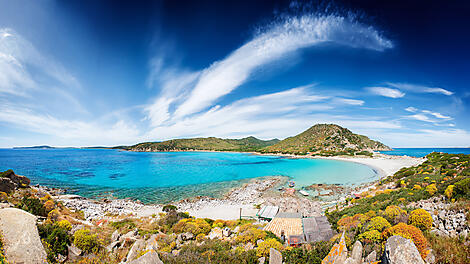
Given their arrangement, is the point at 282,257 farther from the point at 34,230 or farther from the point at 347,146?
the point at 347,146

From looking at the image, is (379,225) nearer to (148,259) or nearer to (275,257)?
(275,257)

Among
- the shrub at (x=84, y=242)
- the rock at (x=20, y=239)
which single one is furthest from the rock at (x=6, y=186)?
the rock at (x=20, y=239)

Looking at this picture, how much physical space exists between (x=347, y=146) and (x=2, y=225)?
148 m

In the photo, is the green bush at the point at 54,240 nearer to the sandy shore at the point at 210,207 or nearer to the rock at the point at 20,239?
the rock at the point at 20,239

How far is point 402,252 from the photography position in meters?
4.52

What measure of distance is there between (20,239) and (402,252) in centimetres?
1197

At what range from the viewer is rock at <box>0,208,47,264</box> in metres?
5.67

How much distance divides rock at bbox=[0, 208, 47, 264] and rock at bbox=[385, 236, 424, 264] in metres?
11.3

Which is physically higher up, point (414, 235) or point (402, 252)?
point (402, 252)

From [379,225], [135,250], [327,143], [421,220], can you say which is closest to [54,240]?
[135,250]

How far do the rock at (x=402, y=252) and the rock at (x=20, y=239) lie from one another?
1129cm

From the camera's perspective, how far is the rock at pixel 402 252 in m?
4.38

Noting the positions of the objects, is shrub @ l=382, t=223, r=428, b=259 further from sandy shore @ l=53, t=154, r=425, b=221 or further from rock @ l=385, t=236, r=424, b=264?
sandy shore @ l=53, t=154, r=425, b=221

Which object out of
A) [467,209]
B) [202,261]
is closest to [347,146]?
[467,209]
